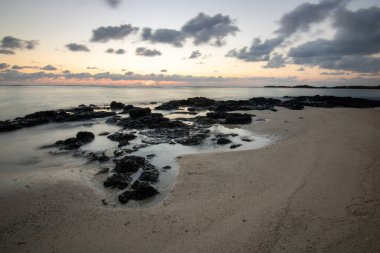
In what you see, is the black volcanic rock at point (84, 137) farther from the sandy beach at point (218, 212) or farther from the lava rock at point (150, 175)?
the lava rock at point (150, 175)

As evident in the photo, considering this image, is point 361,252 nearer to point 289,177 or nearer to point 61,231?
point 289,177

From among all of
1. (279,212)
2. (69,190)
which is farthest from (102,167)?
(279,212)

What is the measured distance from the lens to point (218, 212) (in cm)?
702

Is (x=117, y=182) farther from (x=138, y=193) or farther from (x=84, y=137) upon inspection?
(x=84, y=137)

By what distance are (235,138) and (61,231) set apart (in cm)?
1328

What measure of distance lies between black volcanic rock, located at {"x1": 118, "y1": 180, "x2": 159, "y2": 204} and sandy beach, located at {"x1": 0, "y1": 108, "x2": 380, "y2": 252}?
63 cm

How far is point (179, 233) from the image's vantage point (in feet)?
20.0

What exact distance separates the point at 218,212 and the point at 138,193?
2.93m

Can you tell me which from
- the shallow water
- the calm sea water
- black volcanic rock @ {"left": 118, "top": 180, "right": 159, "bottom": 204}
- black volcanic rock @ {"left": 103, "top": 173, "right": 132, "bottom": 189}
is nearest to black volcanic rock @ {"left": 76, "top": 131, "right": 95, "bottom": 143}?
the shallow water

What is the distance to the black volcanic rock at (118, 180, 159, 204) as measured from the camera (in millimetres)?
8048

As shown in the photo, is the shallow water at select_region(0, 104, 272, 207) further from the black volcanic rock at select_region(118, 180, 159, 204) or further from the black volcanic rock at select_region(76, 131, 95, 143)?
the black volcanic rock at select_region(76, 131, 95, 143)

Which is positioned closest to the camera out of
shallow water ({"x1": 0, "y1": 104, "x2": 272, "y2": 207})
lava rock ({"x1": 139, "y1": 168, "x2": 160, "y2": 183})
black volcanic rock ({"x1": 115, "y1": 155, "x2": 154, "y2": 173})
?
lava rock ({"x1": 139, "y1": 168, "x2": 160, "y2": 183})

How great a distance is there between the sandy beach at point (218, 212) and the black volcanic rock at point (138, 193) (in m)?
0.63

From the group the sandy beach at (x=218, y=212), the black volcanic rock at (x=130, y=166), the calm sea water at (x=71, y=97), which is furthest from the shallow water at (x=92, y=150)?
the calm sea water at (x=71, y=97)
